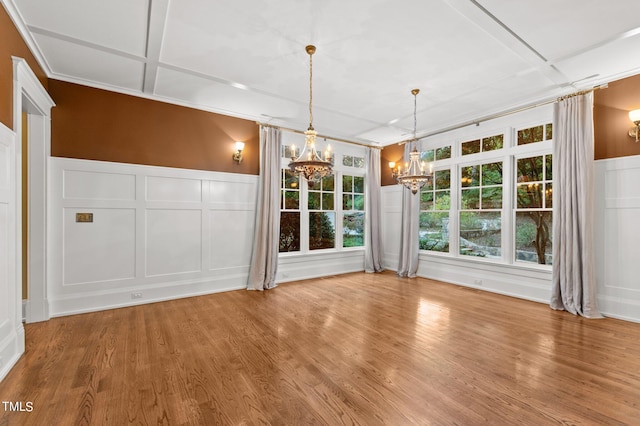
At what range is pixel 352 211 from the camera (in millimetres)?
6844

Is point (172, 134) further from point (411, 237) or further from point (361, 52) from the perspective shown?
point (411, 237)

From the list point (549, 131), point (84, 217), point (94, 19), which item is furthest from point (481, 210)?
point (84, 217)

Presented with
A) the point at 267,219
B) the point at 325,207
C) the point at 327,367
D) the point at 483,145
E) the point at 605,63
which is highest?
the point at 605,63

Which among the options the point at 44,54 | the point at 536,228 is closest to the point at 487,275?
the point at 536,228

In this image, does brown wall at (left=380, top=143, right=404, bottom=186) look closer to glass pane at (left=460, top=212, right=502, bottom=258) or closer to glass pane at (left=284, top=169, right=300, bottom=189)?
glass pane at (left=460, top=212, right=502, bottom=258)

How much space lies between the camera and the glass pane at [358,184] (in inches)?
273

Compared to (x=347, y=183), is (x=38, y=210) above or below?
below

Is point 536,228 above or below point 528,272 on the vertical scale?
above

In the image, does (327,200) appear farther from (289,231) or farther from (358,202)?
(289,231)

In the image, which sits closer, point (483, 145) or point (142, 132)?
point (142, 132)

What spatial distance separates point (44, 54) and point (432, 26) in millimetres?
4218

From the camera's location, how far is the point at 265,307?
417 centimetres

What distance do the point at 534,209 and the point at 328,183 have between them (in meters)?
3.79

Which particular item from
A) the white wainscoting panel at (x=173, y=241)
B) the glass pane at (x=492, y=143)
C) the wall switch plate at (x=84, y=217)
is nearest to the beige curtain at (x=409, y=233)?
the glass pane at (x=492, y=143)
